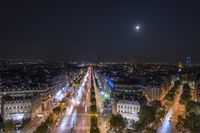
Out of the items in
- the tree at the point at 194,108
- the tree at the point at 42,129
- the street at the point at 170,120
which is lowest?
the street at the point at 170,120

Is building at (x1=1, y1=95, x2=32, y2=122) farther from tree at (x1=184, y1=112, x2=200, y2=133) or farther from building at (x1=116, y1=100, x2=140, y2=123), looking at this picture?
tree at (x1=184, y1=112, x2=200, y2=133)

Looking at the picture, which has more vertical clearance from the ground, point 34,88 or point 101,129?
point 34,88

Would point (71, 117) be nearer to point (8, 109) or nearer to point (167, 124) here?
point (8, 109)

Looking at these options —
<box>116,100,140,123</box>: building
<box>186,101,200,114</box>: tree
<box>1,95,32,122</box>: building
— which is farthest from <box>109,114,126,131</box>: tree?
<box>1,95,32,122</box>: building

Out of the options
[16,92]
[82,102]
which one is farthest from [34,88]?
[82,102]

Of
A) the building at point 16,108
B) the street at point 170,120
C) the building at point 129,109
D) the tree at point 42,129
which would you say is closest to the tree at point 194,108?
the street at point 170,120

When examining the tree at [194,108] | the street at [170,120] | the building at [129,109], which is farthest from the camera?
the tree at [194,108]

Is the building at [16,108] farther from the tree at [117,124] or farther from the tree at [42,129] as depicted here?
the tree at [117,124]

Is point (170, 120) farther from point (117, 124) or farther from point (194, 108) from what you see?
point (117, 124)
